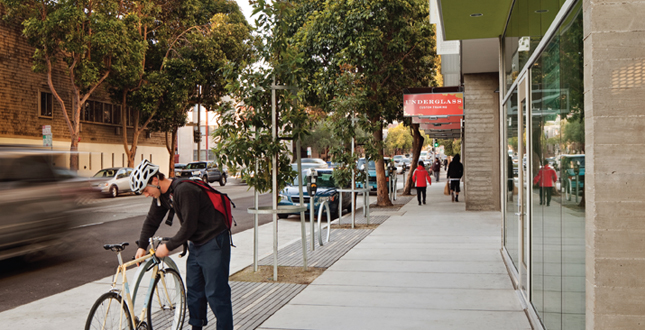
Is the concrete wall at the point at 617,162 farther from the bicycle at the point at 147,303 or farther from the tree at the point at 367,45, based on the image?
the tree at the point at 367,45

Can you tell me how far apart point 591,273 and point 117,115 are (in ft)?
120

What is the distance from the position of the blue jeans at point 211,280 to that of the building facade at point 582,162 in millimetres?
2542

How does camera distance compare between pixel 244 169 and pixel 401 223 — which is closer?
pixel 244 169

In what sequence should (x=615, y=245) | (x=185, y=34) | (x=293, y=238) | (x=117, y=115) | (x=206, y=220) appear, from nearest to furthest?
1. (x=615, y=245)
2. (x=206, y=220)
3. (x=293, y=238)
4. (x=185, y=34)
5. (x=117, y=115)

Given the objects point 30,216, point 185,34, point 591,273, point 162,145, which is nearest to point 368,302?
point 591,273

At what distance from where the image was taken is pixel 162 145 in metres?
42.0

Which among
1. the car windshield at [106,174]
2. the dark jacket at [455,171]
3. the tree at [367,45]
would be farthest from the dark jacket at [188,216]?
the car windshield at [106,174]

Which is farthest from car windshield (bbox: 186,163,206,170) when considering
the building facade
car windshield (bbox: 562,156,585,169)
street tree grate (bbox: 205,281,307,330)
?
car windshield (bbox: 562,156,585,169)

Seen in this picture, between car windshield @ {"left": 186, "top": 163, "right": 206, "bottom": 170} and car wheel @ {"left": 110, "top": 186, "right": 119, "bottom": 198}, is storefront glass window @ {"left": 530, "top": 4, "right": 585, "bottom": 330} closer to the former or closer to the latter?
car wheel @ {"left": 110, "top": 186, "right": 119, "bottom": 198}

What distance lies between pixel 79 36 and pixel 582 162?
24781mm

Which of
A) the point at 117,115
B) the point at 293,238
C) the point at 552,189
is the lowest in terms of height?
the point at 293,238

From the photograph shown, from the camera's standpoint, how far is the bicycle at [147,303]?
412 cm

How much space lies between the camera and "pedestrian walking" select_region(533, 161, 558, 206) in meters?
4.12

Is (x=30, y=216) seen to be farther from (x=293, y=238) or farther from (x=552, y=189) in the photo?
(x=552, y=189)
